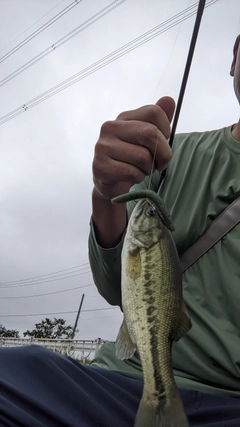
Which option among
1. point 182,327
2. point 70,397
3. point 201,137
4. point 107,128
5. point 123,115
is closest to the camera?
point 70,397

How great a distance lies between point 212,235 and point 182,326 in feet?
2.10

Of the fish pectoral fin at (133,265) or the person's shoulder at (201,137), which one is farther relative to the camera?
the person's shoulder at (201,137)

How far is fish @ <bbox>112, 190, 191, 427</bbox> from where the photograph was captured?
1576mm

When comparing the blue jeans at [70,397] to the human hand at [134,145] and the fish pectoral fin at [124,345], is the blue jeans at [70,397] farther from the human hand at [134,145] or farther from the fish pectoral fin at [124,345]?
the human hand at [134,145]

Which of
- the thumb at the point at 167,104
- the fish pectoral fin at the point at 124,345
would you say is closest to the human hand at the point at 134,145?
the thumb at the point at 167,104

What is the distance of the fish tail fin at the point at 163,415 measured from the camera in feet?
4.41

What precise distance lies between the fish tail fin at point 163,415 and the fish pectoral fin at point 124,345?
27 centimetres

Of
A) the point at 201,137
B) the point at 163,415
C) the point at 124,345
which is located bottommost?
the point at 163,415

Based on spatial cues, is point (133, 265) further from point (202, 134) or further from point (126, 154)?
point (202, 134)

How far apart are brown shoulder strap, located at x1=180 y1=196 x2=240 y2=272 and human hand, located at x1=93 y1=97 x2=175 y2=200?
21.7 inches

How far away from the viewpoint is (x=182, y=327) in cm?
166

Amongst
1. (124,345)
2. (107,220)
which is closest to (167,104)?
(107,220)

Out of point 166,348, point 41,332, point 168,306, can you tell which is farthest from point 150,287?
point 41,332

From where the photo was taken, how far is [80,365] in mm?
1750
